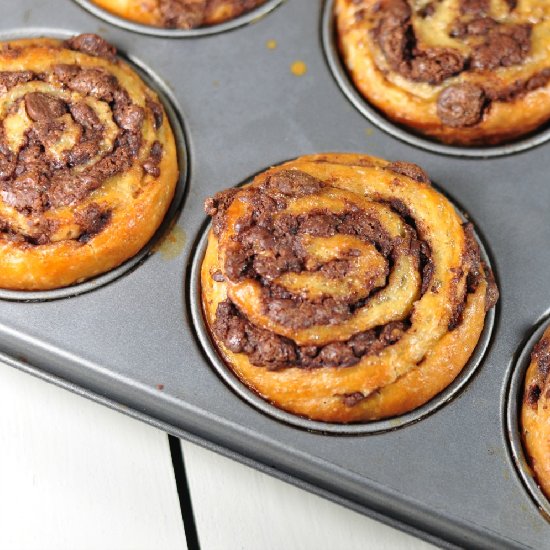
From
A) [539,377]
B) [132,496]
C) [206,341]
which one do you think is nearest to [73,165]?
[206,341]

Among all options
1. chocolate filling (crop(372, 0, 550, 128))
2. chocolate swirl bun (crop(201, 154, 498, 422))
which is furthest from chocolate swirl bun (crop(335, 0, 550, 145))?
chocolate swirl bun (crop(201, 154, 498, 422))

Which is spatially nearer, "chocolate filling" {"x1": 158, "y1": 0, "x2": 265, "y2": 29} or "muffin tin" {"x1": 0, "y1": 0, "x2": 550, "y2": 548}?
"muffin tin" {"x1": 0, "y1": 0, "x2": 550, "y2": 548}

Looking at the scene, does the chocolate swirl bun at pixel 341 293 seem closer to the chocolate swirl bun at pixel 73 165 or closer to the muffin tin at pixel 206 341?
the muffin tin at pixel 206 341

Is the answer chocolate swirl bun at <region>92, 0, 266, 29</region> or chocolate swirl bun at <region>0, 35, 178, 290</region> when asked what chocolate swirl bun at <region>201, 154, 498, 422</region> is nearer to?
chocolate swirl bun at <region>0, 35, 178, 290</region>

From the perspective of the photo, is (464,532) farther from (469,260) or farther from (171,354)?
(171,354)

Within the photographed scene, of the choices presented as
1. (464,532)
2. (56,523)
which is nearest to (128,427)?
(56,523)

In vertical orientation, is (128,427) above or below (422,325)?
below

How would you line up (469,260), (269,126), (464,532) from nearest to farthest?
1. (464,532)
2. (469,260)
3. (269,126)
